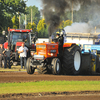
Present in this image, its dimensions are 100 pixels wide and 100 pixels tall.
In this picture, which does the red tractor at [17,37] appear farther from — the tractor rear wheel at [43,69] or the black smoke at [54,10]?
the tractor rear wheel at [43,69]

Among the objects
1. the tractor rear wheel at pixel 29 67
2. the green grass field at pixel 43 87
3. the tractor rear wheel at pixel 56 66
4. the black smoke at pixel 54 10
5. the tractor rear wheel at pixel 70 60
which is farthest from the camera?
the black smoke at pixel 54 10

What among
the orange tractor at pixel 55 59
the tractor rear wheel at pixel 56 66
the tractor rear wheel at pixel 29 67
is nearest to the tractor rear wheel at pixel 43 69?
the orange tractor at pixel 55 59

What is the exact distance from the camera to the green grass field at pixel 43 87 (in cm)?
933

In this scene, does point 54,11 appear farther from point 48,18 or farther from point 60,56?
point 60,56

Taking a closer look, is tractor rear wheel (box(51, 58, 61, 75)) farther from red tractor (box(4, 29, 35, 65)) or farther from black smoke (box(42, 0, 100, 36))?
red tractor (box(4, 29, 35, 65))

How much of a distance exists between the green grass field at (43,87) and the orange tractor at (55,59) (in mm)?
3018

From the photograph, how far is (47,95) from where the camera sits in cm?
862

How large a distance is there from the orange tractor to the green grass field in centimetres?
302

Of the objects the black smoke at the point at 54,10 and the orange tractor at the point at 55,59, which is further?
the black smoke at the point at 54,10

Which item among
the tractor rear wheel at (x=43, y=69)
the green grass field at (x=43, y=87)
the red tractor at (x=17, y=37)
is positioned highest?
the red tractor at (x=17, y=37)

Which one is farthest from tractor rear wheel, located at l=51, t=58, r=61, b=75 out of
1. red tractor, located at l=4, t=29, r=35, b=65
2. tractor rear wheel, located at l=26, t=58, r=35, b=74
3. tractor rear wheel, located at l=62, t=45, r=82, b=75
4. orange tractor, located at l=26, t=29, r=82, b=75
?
red tractor, located at l=4, t=29, r=35, b=65

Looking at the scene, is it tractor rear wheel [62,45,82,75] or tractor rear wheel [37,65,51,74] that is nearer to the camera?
tractor rear wheel [37,65,51,74]

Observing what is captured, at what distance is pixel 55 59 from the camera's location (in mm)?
14328

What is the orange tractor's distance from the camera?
14.2 meters
